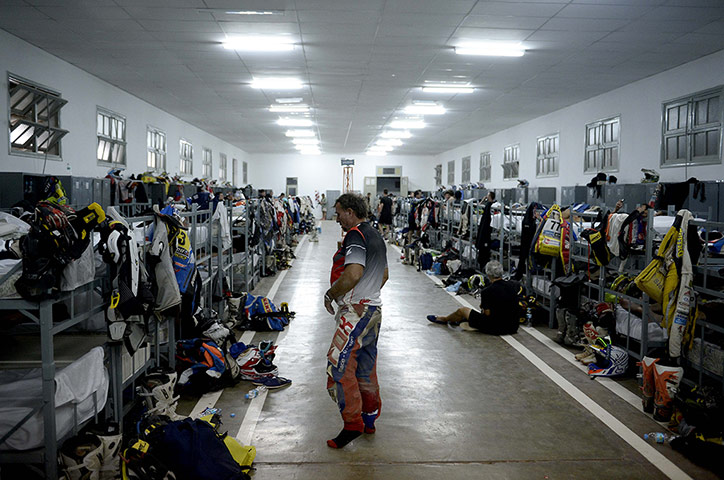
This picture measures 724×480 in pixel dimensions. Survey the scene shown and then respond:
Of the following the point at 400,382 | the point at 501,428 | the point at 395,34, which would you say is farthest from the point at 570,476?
the point at 395,34

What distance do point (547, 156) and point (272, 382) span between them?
41.7ft

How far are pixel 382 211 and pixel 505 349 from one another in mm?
14334

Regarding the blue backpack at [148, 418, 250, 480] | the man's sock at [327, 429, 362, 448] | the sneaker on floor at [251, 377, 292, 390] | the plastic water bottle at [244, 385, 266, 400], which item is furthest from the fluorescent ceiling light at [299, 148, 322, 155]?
the blue backpack at [148, 418, 250, 480]

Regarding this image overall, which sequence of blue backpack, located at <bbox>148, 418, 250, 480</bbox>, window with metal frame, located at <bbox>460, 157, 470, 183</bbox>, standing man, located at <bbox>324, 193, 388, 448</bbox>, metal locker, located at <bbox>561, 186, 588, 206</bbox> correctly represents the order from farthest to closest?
window with metal frame, located at <bbox>460, 157, 470, 183</bbox> → metal locker, located at <bbox>561, 186, 588, 206</bbox> → standing man, located at <bbox>324, 193, 388, 448</bbox> → blue backpack, located at <bbox>148, 418, 250, 480</bbox>

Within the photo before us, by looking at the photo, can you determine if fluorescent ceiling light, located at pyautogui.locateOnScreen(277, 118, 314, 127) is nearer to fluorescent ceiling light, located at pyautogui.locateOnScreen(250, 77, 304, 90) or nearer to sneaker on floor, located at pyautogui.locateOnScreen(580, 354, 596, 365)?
fluorescent ceiling light, located at pyautogui.locateOnScreen(250, 77, 304, 90)

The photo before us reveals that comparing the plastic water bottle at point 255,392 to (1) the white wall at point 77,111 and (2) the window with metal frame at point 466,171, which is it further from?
(2) the window with metal frame at point 466,171

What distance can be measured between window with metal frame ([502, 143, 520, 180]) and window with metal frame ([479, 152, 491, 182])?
1.84 metres

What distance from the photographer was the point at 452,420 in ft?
14.4

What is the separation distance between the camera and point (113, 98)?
12.0 metres

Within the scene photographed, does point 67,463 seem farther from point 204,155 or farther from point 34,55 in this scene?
point 204,155

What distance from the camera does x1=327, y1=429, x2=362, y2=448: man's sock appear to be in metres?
3.83

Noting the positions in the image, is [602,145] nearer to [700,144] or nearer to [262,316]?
[700,144]

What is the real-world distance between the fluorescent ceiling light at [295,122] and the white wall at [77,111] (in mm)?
3615

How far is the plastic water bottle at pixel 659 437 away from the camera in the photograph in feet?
13.1
